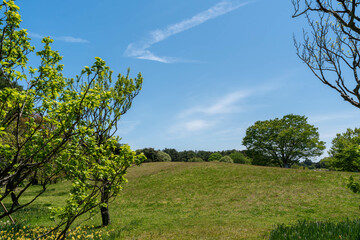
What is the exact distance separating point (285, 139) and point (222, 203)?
34.7 m

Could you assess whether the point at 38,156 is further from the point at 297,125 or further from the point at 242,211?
the point at 297,125

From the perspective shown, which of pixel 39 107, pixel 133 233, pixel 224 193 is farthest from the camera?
pixel 224 193

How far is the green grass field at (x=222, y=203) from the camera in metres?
12.5

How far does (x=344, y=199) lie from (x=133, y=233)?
719 inches

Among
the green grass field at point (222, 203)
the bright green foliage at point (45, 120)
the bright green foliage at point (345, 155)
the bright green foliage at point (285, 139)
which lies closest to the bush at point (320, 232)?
the green grass field at point (222, 203)

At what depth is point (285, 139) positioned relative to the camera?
48.4 meters

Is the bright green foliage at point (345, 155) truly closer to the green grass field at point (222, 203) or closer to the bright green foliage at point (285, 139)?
the bright green foliage at point (285, 139)

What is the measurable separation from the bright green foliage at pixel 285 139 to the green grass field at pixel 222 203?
834 inches

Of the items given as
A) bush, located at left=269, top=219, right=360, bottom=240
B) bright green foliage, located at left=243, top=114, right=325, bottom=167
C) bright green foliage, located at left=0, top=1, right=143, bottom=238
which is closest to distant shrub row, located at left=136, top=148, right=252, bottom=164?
bright green foliage, located at left=243, top=114, right=325, bottom=167

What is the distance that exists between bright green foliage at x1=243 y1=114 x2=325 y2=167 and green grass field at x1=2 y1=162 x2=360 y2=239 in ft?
69.5

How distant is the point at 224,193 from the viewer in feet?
76.4

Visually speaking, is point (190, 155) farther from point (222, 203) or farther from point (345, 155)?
point (222, 203)

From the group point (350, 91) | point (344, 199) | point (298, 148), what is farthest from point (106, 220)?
point (298, 148)

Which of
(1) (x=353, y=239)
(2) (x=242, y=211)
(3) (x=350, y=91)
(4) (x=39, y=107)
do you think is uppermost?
(3) (x=350, y=91)
